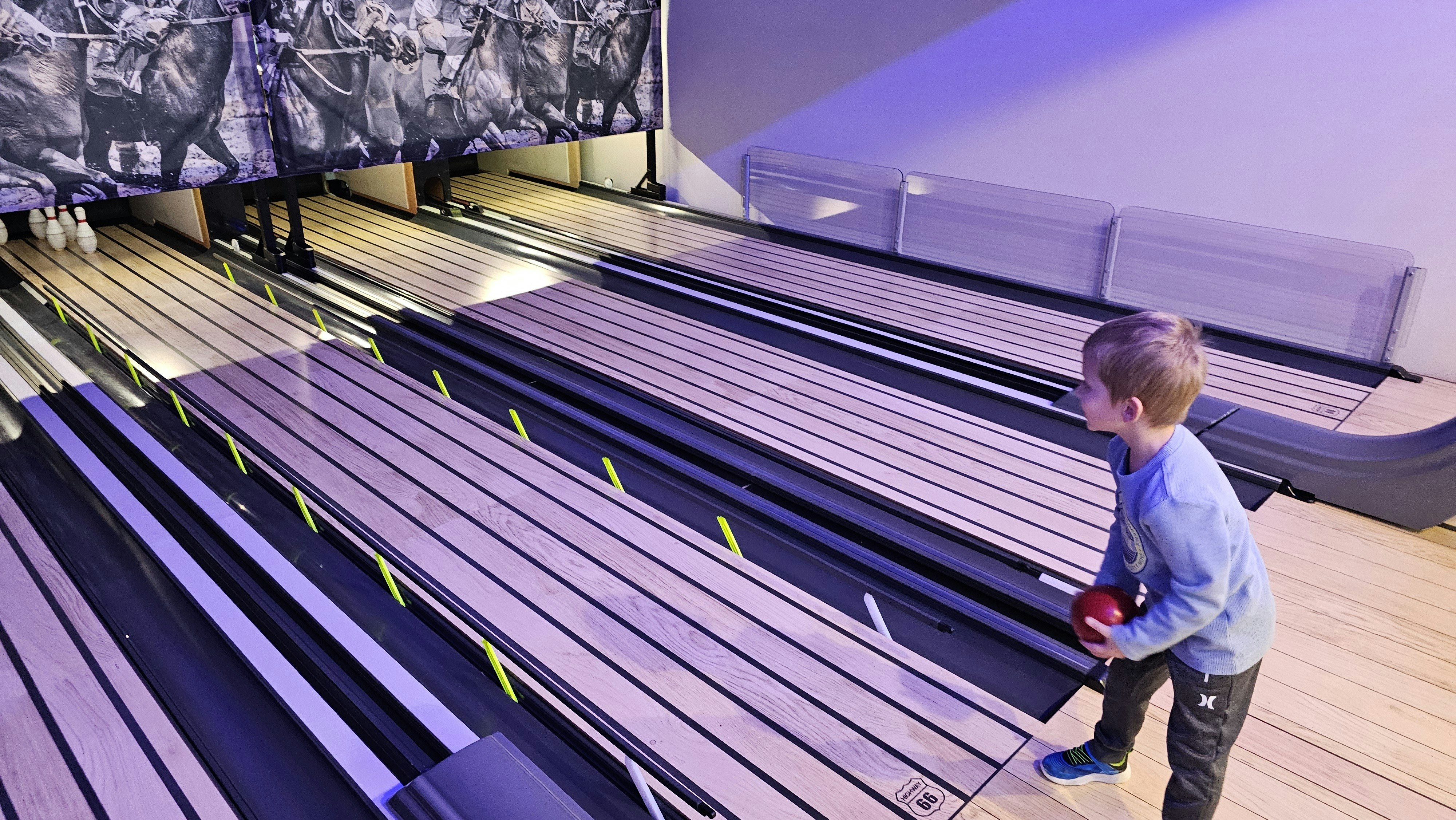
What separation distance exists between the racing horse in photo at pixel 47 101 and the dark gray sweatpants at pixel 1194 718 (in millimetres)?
4717

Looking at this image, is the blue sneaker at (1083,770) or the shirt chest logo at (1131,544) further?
the blue sneaker at (1083,770)

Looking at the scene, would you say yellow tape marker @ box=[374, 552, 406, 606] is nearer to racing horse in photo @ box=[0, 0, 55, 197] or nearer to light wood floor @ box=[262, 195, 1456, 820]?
light wood floor @ box=[262, 195, 1456, 820]

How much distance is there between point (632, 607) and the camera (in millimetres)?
2695

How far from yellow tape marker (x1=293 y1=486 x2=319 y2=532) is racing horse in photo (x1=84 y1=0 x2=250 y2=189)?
227cm

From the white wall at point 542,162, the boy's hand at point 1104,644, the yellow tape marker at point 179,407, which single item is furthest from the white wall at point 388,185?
the boy's hand at point 1104,644

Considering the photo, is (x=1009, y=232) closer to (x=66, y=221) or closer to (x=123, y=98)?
(x=123, y=98)

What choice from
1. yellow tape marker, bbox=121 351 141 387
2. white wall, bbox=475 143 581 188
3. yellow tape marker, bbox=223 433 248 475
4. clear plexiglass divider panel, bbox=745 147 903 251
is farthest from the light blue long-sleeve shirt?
white wall, bbox=475 143 581 188

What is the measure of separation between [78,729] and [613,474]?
5.69 ft

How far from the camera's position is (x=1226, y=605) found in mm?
1611

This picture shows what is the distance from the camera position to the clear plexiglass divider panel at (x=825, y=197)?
5.91 metres

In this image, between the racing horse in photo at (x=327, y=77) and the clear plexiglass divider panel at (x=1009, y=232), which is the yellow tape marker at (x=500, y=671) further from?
the clear plexiglass divider panel at (x=1009, y=232)

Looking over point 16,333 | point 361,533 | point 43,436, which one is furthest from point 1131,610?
point 16,333

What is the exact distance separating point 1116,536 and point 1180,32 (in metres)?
3.79

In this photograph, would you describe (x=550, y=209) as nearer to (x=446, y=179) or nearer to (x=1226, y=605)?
(x=446, y=179)
